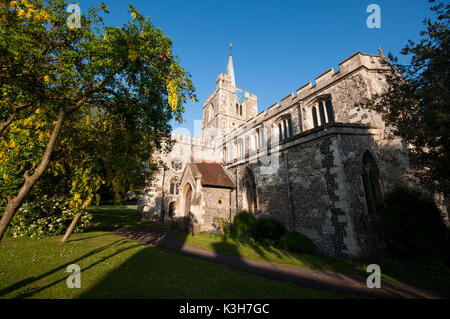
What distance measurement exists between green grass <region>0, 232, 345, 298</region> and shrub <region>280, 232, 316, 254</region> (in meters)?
5.18

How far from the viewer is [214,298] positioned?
4.63 meters

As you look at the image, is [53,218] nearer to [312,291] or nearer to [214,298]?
[214,298]

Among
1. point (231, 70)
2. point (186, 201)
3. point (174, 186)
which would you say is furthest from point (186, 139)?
point (231, 70)

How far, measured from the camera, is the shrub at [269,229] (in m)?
12.6

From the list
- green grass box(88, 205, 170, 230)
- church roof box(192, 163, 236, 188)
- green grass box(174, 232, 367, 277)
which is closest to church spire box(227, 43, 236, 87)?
church roof box(192, 163, 236, 188)

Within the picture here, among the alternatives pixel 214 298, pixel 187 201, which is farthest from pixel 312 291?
pixel 187 201

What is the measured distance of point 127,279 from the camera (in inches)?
217

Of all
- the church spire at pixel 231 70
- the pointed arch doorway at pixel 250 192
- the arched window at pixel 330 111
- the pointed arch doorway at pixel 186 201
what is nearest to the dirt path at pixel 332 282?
the pointed arch doorway at pixel 250 192

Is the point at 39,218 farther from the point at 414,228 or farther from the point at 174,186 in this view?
the point at 414,228

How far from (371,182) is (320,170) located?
297 centimetres

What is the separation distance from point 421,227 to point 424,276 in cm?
205

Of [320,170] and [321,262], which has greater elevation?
[320,170]

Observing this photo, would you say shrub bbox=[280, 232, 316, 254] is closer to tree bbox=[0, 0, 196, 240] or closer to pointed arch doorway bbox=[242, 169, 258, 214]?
pointed arch doorway bbox=[242, 169, 258, 214]

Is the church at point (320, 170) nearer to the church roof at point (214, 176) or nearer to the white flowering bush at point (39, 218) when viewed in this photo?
the church roof at point (214, 176)
